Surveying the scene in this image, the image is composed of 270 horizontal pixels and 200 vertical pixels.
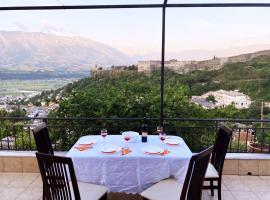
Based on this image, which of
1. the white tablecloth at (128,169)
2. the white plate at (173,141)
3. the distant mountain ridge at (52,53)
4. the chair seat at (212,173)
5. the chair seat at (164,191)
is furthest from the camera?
the distant mountain ridge at (52,53)

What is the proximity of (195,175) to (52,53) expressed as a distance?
361 cm

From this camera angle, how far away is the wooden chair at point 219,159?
292 cm

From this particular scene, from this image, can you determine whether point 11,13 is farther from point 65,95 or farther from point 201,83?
point 201,83

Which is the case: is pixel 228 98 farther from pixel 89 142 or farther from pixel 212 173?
pixel 89 142

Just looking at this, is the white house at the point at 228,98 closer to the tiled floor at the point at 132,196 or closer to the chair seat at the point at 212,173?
the tiled floor at the point at 132,196

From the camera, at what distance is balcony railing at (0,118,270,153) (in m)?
4.13

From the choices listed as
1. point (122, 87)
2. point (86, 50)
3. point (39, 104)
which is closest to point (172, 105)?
point (122, 87)

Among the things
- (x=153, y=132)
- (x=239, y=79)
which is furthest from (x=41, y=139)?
(x=239, y=79)

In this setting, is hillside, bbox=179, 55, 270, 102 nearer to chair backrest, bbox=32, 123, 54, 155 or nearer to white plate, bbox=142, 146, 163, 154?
white plate, bbox=142, 146, 163, 154

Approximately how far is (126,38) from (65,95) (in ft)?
5.49

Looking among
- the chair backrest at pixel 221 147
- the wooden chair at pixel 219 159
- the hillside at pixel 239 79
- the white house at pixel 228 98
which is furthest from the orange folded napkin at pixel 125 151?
the hillside at pixel 239 79

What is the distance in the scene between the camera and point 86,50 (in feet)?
16.5

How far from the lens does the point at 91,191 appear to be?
8.30ft

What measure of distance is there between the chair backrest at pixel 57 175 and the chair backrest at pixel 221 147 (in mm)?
1539
